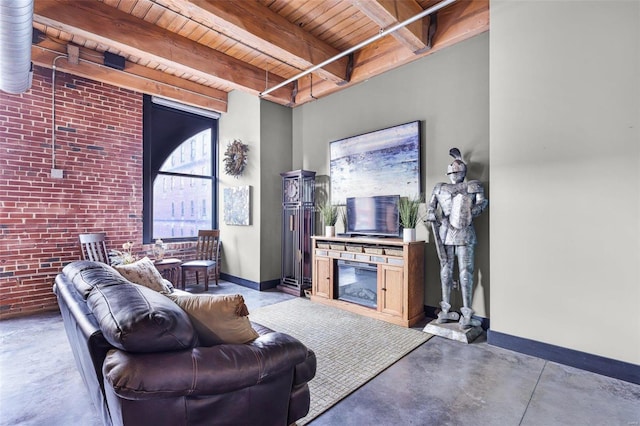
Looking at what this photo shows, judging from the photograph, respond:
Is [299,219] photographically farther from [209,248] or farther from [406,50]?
[406,50]

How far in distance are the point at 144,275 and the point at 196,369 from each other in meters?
1.75

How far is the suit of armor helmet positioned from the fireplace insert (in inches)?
31.9

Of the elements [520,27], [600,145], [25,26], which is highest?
[520,27]

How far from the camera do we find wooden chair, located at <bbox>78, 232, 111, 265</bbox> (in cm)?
439

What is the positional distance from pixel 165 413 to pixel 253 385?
13.8 inches

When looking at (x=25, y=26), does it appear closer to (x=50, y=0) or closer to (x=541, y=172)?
(x=50, y=0)

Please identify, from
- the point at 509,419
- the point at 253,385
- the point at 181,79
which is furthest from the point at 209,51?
the point at 509,419

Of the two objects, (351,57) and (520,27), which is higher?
(351,57)

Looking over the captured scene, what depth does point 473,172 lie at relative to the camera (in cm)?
353

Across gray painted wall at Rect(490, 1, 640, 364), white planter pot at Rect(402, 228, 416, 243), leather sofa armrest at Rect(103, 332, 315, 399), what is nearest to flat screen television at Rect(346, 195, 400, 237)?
white planter pot at Rect(402, 228, 416, 243)

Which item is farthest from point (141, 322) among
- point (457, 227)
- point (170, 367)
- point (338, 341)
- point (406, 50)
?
point (406, 50)

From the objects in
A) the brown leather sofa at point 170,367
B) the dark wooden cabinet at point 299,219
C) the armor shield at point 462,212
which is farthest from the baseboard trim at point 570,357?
the dark wooden cabinet at point 299,219

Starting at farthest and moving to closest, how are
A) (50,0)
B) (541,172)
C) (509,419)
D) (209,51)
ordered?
(209,51)
(50,0)
(541,172)
(509,419)

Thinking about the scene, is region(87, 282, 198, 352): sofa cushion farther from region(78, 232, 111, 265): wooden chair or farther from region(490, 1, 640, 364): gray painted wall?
region(78, 232, 111, 265): wooden chair
